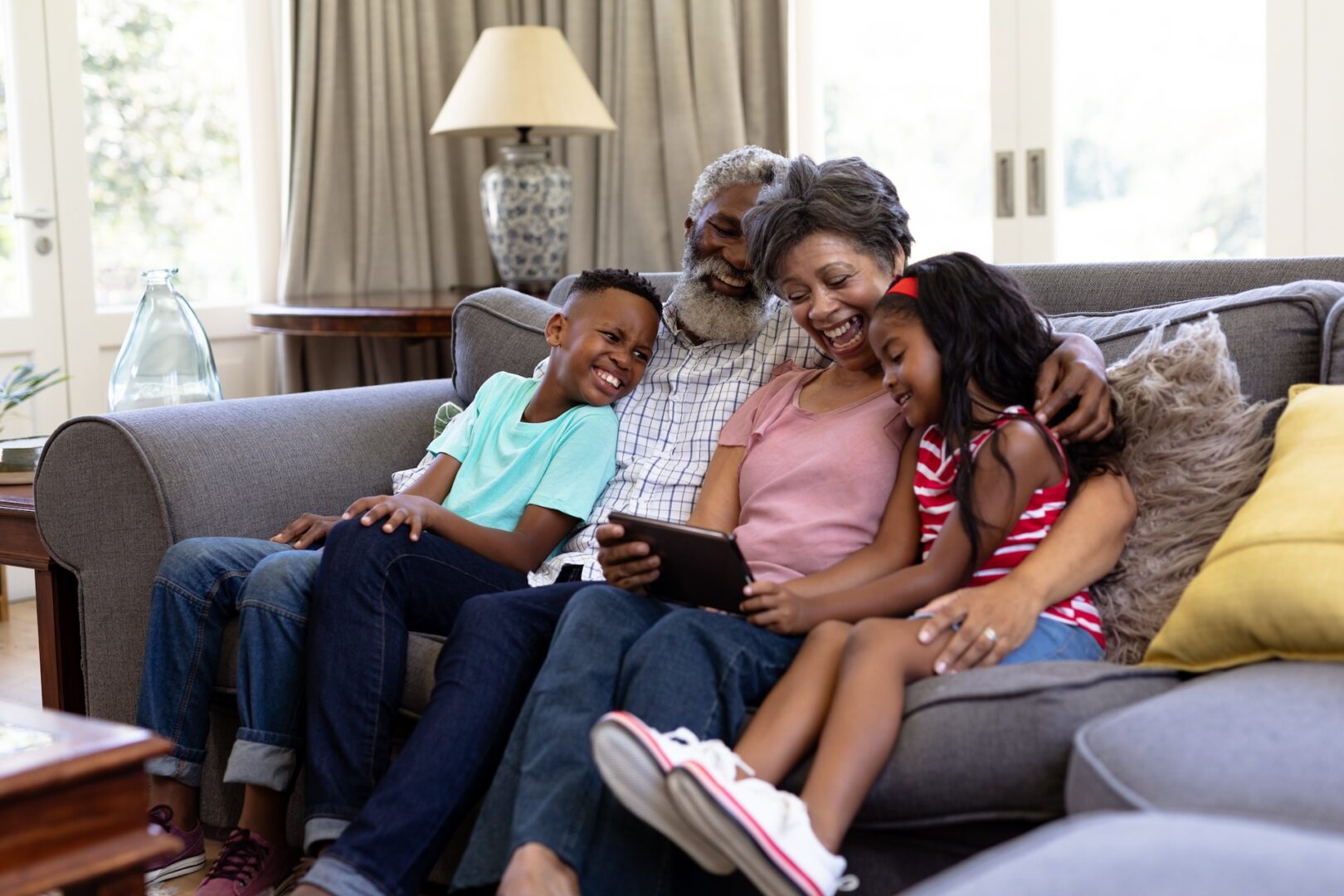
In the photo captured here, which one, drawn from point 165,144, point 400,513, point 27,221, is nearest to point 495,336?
point 400,513

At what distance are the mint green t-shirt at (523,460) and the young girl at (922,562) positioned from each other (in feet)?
1.70

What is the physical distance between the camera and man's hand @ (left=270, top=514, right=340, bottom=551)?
2129 millimetres

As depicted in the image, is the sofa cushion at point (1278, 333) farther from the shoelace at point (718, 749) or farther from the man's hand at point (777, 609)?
the shoelace at point (718, 749)

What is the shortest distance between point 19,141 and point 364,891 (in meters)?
2.78

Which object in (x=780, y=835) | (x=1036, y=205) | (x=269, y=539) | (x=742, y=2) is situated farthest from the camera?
(x=742, y=2)

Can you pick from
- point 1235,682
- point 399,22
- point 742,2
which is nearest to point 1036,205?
point 742,2

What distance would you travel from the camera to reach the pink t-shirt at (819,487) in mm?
1770

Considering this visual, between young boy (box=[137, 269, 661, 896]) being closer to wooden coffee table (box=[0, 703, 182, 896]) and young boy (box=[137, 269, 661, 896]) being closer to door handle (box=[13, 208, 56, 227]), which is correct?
wooden coffee table (box=[0, 703, 182, 896])

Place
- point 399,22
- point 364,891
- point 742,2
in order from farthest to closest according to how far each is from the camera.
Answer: point 399,22 → point 742,2 → point 364,891

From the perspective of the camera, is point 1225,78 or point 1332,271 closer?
point 1332,271

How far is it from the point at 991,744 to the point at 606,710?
43 cm

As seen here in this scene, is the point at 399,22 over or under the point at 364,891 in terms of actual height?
over

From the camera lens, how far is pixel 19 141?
353 cm

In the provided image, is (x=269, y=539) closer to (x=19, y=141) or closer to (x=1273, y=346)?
(x=1273, y=346)
